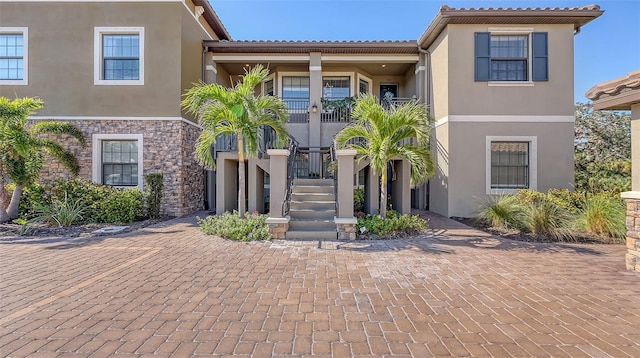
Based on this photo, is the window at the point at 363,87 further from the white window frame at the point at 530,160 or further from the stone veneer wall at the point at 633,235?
the stone veneer wall at the point at 633,235

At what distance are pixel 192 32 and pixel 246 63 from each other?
91.6 inches

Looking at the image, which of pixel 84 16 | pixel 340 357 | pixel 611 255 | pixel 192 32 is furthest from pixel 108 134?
pixel 611 255

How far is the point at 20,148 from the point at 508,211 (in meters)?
13.3

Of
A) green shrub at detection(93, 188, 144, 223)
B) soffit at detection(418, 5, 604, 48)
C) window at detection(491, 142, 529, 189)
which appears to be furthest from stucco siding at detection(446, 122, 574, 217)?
green shrub at detection(93, 188, 144, 223)

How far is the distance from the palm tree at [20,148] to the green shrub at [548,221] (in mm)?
13442

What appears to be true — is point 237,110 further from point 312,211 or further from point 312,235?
point 312,235

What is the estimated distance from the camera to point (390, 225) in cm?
743

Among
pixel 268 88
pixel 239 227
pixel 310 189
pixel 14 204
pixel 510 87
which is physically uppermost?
pixel 268 88

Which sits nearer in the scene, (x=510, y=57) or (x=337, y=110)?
(x=510, y=57)

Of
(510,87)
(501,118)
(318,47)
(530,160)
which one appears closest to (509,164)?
(530,160)

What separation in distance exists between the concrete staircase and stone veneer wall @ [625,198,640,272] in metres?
5.34

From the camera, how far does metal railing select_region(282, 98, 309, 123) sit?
12.8 meters

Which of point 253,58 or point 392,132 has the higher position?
point 253,58

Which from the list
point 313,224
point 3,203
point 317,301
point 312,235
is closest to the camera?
point 317,301
